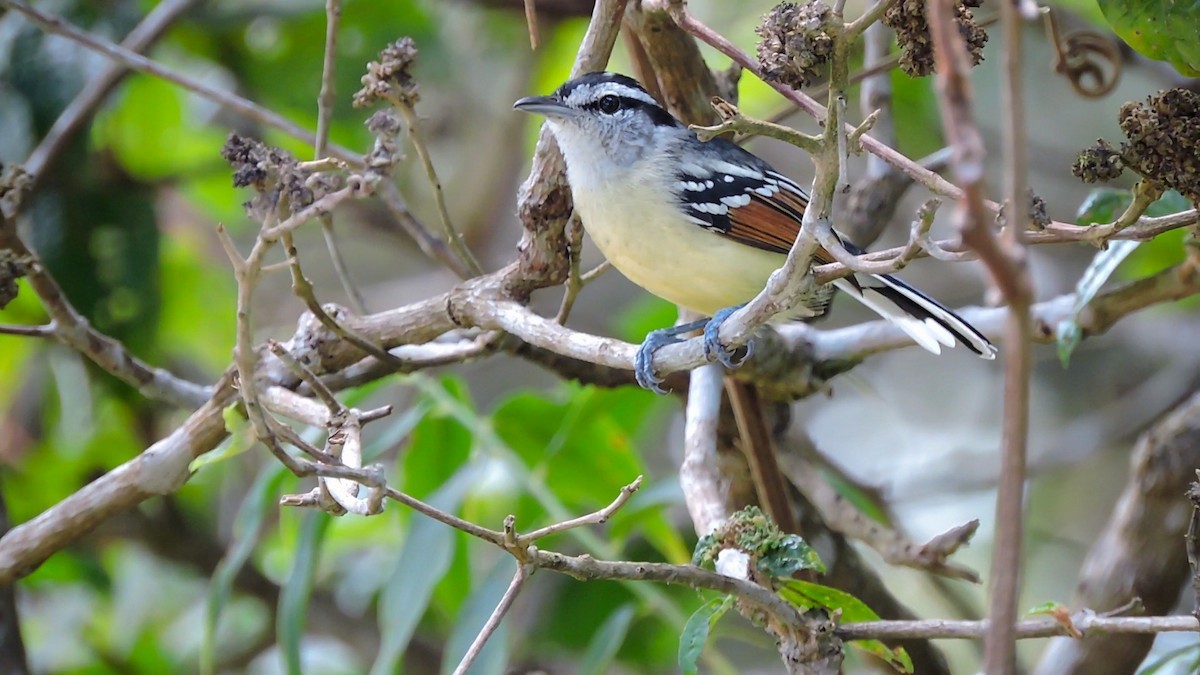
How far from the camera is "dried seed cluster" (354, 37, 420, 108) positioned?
6.85ft

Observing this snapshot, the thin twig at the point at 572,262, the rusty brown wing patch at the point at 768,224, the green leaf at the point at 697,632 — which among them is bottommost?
the green leaf at the point at 697,632

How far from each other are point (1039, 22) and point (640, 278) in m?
2.55

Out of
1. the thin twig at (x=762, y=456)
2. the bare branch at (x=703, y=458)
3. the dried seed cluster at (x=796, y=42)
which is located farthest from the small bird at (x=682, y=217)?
the dried seed cluster at (x=796, y=42)

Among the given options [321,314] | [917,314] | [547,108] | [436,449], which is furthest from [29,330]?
[917,314]

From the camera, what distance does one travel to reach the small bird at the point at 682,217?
2.71 meters

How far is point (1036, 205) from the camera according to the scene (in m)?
1.83

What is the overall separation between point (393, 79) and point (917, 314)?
1.33 meters

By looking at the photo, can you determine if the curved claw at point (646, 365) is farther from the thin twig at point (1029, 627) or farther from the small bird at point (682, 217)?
the thin twig at point (1029, 627)

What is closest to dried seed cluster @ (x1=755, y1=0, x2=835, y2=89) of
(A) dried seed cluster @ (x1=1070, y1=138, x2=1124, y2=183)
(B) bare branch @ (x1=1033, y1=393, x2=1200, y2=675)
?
(A) dried seed cluster @ (x1=1070, y1=138, x2=1124, y2=183)

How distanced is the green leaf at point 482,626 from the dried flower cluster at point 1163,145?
1551 millimetres

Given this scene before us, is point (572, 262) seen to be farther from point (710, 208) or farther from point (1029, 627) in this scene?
point (1029, 627)

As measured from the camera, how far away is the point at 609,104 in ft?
9.59

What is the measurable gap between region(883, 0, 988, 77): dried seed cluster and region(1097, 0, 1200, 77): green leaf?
419 mm

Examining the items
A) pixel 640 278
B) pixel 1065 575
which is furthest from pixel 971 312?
pixel 1065 575
